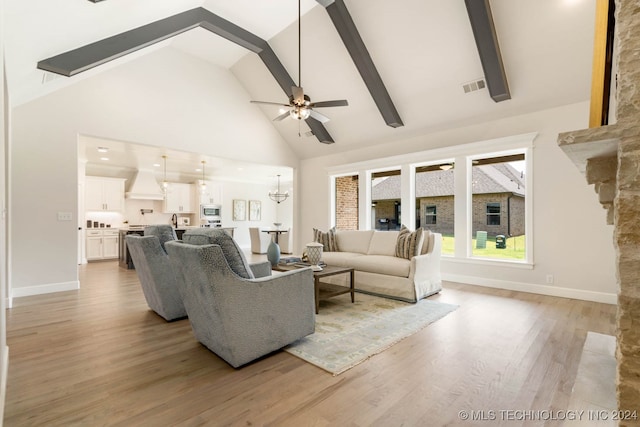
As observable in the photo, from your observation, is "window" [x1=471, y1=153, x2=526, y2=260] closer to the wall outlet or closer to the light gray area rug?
the light gray area rug

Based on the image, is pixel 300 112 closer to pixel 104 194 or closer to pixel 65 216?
pixel 65 216

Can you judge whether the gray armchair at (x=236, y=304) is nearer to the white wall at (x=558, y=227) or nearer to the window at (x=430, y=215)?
the white wall at (x=558, y=227)

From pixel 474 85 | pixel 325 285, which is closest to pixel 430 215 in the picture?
pixel 474 85

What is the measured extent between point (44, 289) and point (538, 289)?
7.43 meters

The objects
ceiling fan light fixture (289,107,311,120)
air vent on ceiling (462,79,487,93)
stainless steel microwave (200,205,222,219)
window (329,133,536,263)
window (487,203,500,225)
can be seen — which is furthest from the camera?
stainless steel microwave (200,205,222,219)

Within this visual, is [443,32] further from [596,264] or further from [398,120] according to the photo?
[596,264]

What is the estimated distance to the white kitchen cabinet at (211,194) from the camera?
10.2 metres

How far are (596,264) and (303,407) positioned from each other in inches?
178

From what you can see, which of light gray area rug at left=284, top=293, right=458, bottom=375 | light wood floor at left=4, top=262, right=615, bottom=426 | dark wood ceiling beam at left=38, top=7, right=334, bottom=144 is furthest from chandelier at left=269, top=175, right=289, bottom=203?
light wood floor at left=4, top=262, right=615, bottom=426

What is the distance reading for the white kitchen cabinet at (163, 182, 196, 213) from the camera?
966cm

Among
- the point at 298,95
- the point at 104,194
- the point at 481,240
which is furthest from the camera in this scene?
the point at 104,194

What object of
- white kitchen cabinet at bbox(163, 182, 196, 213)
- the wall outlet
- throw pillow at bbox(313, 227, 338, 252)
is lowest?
throw pillow at bbox(313, 227, 338, 252)

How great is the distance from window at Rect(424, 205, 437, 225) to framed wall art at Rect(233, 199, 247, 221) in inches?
293

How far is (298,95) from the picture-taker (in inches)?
146
